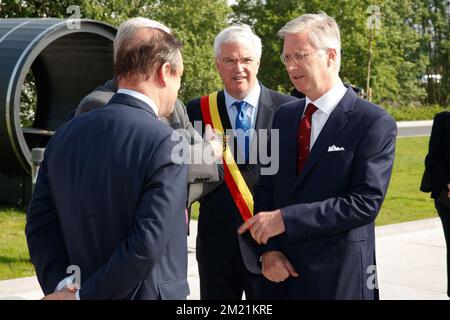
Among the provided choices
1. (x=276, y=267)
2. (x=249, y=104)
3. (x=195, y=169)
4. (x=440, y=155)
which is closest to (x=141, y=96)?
(x=195, y=169)

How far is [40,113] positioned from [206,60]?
56.1ft

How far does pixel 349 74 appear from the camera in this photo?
4403 centimetres

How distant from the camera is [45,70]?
14.3 metres

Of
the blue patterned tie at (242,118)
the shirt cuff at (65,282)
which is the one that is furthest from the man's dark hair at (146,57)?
the blue patterned tie at (242,118)

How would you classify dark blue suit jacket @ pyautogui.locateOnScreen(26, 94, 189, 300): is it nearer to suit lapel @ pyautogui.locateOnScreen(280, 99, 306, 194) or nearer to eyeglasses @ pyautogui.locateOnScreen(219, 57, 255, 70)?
suit lapel @ pyautogui.locateOnScreen(280, 99, 306, 194)

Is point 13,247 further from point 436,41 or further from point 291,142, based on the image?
point 436,41

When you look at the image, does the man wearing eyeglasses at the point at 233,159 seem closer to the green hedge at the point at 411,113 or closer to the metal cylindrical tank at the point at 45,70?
the metal cylindrical tank at the point at 45,70

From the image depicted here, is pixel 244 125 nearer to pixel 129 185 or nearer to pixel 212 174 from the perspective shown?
pixel 212 174

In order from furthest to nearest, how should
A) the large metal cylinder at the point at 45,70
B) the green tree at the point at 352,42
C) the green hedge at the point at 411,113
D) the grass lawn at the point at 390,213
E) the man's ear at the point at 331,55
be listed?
the green tree at the point at 352,42 → the green hedge at the point at 411,113 → the large metal cylinder at the point at 45,70 → the grass lawn at the point at 390,213 → the man's ear at the point at 331,55

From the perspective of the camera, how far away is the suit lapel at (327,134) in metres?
3.59

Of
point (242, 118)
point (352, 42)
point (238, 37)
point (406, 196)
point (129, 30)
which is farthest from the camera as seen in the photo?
point (352, 42)

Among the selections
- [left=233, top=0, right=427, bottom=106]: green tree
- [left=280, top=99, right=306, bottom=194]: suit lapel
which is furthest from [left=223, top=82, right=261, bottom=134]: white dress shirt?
[left=233, top=0, right=427, bottom=106]: green tree

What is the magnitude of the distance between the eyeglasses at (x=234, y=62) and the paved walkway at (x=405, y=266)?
9.27ft
